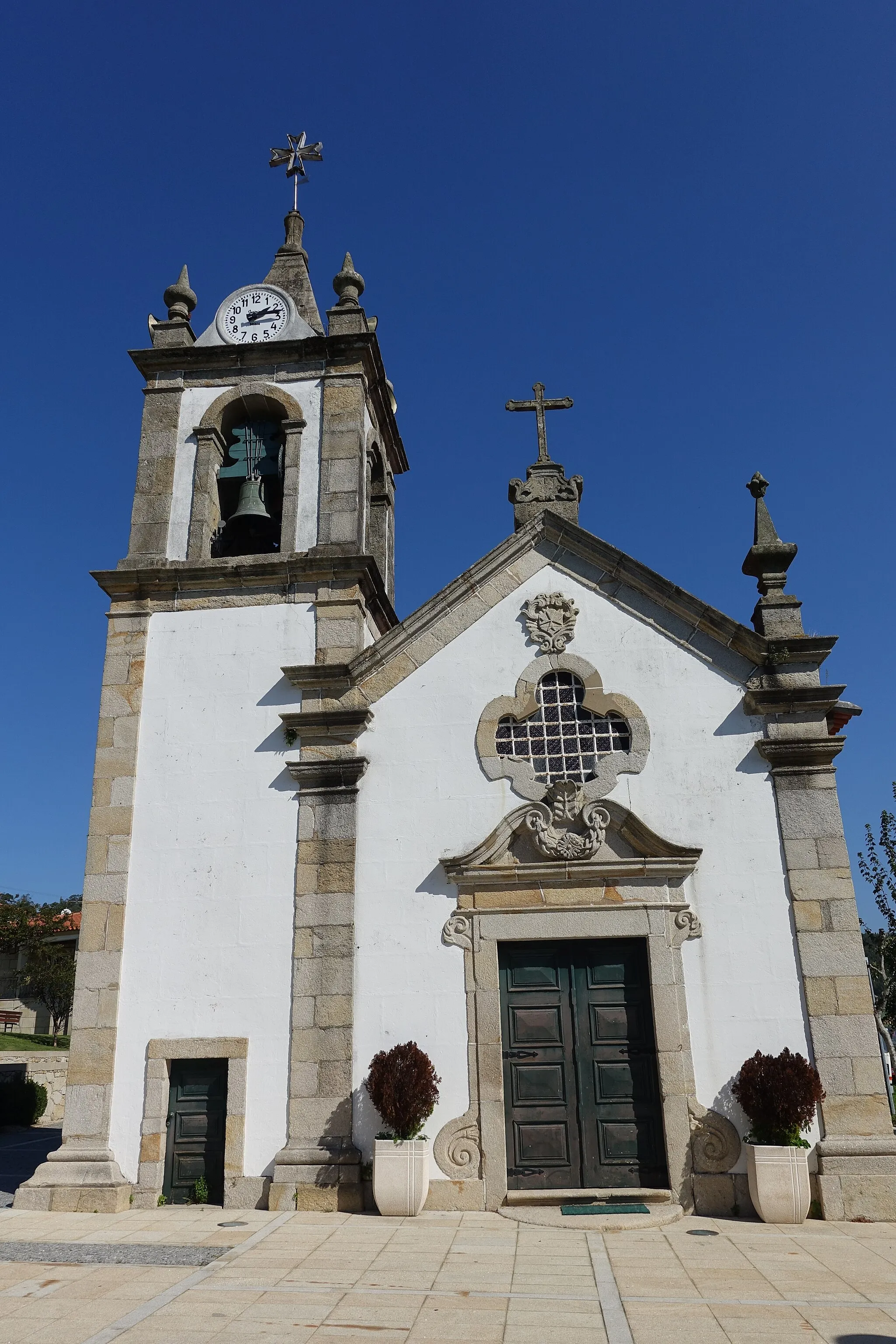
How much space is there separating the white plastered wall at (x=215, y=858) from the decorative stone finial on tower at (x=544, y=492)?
2579 millimetres

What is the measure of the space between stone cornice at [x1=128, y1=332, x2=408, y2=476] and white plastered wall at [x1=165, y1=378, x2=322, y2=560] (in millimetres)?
301

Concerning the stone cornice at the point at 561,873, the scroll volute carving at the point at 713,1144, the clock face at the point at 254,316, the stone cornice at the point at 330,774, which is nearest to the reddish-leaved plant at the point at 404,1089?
the stone cornice at the point at 561,873

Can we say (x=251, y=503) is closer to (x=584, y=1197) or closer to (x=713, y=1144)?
(x=584, y=1197)

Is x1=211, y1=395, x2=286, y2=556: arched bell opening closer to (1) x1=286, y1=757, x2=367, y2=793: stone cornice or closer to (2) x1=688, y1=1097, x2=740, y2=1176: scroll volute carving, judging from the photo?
(1) x1=286, y1=757, x2=367, y2=793: stone cornice

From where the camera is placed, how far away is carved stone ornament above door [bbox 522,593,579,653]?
9953 mm

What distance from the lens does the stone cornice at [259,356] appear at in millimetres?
11797

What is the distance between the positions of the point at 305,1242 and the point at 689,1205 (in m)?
3.17

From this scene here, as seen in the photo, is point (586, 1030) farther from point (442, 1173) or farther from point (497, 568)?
point (497, 568)

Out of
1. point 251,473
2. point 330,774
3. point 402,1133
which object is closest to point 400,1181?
point 402,1133

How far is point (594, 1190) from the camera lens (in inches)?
324

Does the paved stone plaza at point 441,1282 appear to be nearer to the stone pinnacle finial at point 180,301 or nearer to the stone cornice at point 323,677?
the stone cornice at point 323,677

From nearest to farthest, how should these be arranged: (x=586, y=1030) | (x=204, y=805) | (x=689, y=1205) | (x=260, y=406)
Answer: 1. (x=689, y=1205)
2. (x=586, y=1030)
3. (x=204, y=805)
4. (x=260, y=406)

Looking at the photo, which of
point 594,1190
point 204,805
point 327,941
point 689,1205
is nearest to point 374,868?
point 327,941

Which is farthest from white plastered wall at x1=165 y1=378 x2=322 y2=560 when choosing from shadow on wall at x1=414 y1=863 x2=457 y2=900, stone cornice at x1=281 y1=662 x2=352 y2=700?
shadow on wall at x1=414 y1=863 x2=457 y2=900
